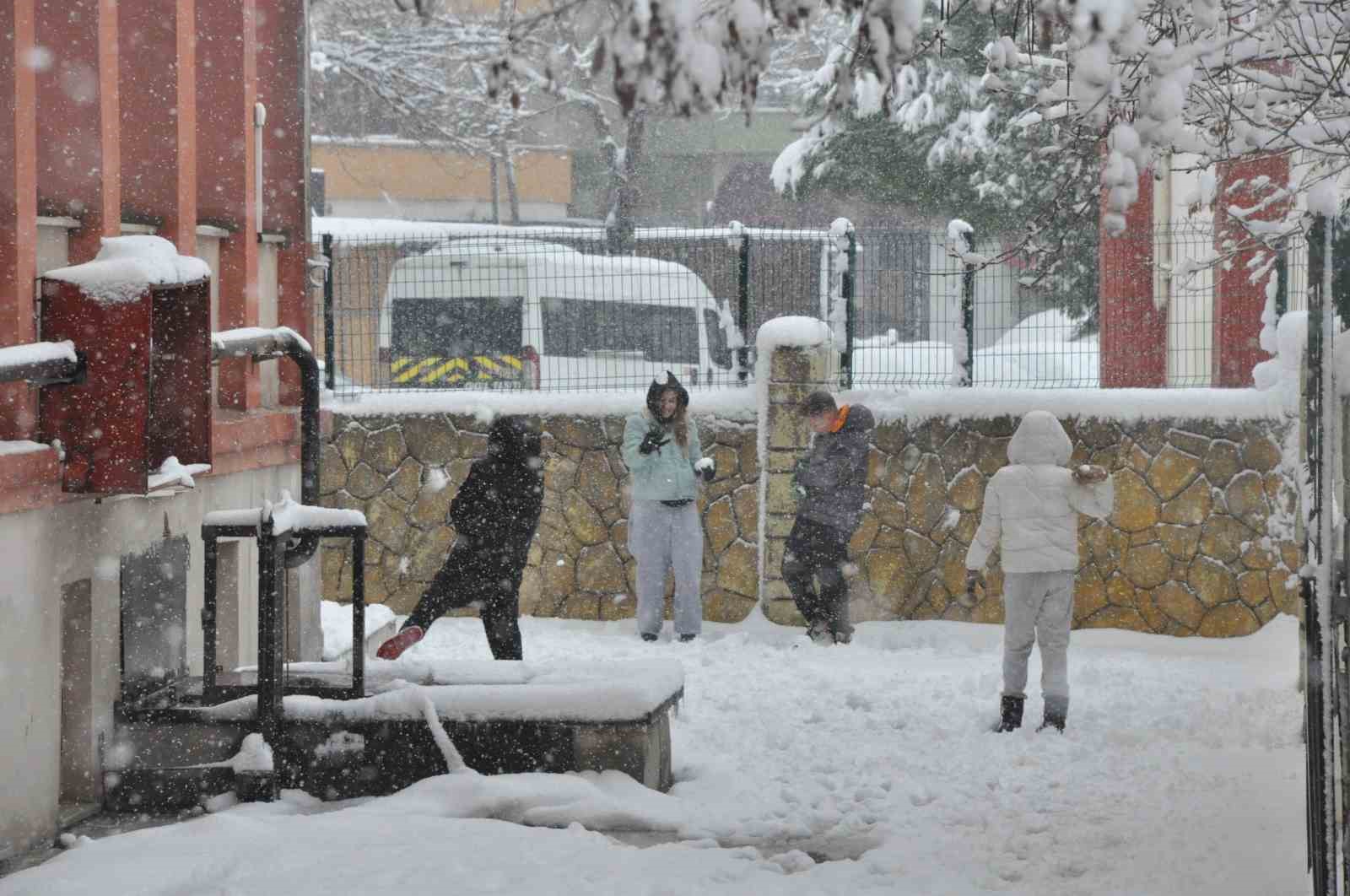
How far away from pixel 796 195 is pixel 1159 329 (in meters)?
11.8

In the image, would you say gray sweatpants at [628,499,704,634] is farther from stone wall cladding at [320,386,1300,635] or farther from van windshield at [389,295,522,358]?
van windshield at [389,295,522,358]

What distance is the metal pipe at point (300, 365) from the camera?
21.7 ft

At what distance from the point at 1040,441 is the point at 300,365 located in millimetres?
3495

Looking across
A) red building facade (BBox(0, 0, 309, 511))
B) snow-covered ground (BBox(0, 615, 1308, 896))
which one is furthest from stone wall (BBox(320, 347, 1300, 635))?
red building facade (BBox(0, 0, 309, 511))

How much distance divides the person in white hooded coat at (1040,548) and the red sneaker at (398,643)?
8.73 feet

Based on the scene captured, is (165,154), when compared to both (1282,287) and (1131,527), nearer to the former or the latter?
(1131,527)

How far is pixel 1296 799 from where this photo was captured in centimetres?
667

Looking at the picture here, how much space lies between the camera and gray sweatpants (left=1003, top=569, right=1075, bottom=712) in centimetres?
800

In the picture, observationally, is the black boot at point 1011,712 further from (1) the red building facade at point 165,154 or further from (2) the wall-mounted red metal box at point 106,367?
(2) the wall-mounted red metal box at point 106,367

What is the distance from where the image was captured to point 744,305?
1195 centimetres

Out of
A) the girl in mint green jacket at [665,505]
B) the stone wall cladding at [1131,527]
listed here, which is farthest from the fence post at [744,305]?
the stone wall cladding at [1131,527]

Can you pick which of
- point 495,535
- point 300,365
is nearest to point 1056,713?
point 495,535

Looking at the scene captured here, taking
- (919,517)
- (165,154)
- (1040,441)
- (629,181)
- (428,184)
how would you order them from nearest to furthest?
(165,154), (1040,441), (919,517), (629,181), (428,184)

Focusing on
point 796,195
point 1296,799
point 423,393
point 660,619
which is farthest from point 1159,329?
point 796,195
